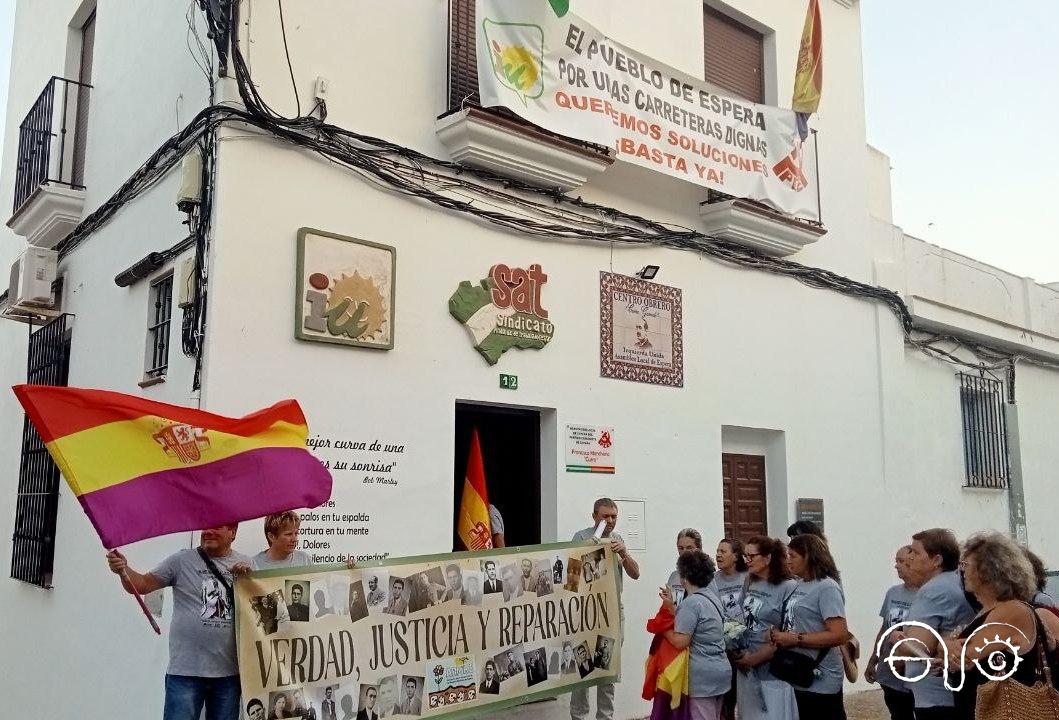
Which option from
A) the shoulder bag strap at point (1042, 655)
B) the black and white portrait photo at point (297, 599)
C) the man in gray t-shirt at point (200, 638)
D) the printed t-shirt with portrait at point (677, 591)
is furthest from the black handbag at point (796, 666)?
the man in gray t-shirt at point (200, 638)

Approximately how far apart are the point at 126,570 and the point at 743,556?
147 inches

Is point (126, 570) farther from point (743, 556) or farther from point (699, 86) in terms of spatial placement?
point (699, 86)

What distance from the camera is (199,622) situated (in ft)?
15.8

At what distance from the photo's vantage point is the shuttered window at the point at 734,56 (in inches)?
368

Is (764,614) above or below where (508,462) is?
below

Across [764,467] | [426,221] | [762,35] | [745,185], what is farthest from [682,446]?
[762,35]

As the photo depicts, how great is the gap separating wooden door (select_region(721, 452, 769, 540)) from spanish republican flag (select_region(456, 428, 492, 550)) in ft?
8.45

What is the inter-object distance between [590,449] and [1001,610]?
374cm

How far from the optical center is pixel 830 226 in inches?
391

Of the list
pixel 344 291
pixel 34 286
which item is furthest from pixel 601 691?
pixel 34 286

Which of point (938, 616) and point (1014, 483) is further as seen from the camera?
point (1014, 483)

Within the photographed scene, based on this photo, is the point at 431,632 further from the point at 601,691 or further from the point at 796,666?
the point at 796,666

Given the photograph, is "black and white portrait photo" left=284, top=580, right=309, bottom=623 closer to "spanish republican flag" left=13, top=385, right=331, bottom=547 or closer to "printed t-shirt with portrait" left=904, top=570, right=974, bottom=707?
"spanish republican flag" left=13, top=385, right=331, bottom=547

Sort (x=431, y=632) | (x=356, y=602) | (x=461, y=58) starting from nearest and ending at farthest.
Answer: (x=356, y=602) < (x=431, y=632) < (x=461, y=58)
